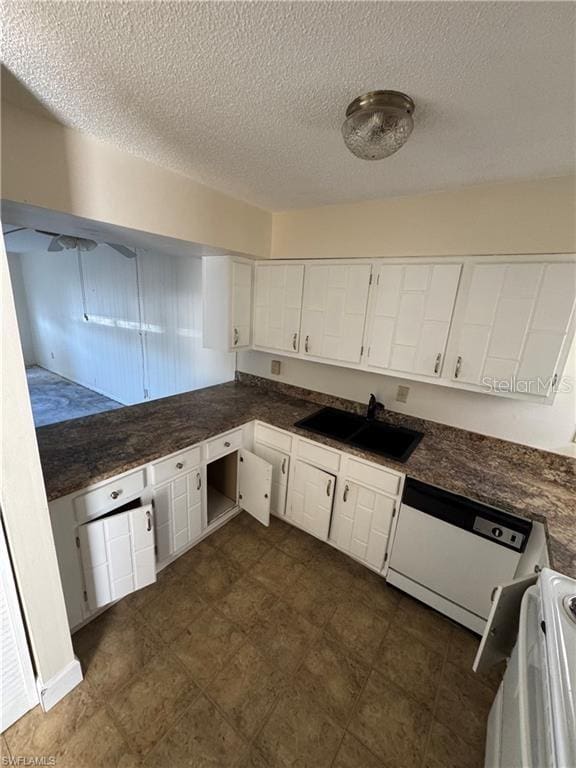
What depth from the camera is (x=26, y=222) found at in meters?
1.67

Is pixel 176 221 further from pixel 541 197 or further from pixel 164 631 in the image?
pixel 164 631

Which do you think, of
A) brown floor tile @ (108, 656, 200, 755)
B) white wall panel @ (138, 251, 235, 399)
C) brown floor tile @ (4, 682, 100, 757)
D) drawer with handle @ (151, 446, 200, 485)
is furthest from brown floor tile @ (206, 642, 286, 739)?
white wall panel @ (138, 251, 235, 399)

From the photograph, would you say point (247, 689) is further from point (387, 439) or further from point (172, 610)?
point (387, 439)

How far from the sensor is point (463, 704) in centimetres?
138

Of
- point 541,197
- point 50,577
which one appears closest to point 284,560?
point 50,577

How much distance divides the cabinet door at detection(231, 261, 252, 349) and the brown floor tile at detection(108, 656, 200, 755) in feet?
6.37

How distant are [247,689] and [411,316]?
2117 mm

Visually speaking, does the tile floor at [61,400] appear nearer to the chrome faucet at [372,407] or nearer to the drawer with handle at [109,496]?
the drawer with handle at [109,496]

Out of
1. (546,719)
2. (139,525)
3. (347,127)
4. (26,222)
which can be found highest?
(347,127)

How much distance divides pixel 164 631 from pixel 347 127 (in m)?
2.44

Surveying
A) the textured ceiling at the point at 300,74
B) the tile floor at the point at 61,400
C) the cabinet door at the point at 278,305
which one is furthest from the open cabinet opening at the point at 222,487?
the tile floor at the point at 61,400

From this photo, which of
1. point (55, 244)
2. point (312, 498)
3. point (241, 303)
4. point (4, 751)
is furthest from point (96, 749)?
point (55, 244)

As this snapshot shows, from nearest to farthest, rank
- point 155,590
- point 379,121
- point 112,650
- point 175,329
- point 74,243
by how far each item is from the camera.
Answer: point 379,121 → point 112,650 → point 155,590 → point 74,243 → point 175,329

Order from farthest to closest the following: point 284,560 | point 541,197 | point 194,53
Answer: point 284,560 → point 541,197 → point 194,53
